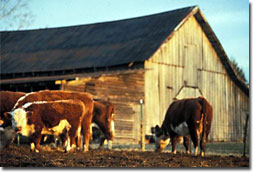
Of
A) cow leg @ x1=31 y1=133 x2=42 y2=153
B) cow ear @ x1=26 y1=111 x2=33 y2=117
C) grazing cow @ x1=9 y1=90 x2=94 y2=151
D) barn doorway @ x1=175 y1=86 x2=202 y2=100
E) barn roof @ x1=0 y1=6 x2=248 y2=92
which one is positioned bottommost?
cow leg @ x1=31 y1=133 x2=42 y2=153

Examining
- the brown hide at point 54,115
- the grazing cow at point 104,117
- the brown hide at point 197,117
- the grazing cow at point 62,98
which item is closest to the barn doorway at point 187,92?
the grazing cow at point 104,117

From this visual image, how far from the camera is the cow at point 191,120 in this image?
12469 millimetres

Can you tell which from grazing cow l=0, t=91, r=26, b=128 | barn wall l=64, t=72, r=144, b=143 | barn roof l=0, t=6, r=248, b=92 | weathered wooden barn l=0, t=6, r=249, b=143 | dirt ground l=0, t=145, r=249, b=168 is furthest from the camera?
barn roof l=0, t=6, r=248, b=92

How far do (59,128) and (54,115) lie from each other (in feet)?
1.11

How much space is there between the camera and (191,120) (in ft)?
41.5

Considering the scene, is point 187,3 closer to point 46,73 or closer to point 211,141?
point 211,141

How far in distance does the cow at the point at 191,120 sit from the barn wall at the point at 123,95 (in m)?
6.77

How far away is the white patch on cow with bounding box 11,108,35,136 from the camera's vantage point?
11430 millimetres

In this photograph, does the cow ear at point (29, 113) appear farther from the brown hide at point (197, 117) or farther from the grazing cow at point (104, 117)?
the grazing cow at point (104, 117)

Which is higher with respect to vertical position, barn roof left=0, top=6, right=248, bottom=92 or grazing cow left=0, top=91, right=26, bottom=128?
barn roof left=0, top=6, right=248, bottom=92

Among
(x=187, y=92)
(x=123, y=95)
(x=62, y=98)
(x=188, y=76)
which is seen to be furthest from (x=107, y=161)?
(x=187, y=92)

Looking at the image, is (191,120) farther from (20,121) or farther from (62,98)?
(20,121)

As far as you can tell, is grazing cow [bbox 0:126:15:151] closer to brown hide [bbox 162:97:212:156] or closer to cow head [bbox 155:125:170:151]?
brown hide [bbox 162:97:212:156]

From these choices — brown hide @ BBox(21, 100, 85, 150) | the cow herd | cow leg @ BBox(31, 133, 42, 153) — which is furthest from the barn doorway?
cow leg @ BBox(31, 133, 42, 153)
